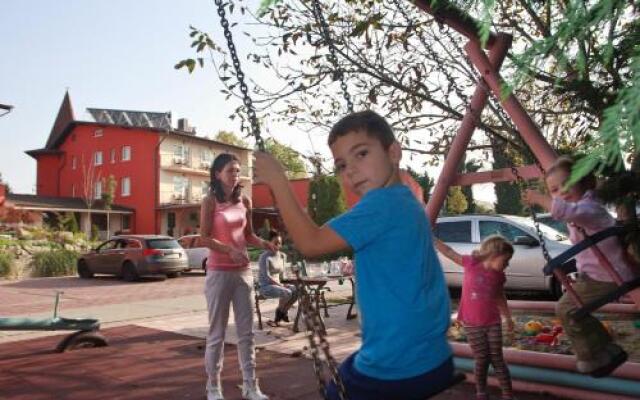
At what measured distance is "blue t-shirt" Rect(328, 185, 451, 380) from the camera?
1771 mm

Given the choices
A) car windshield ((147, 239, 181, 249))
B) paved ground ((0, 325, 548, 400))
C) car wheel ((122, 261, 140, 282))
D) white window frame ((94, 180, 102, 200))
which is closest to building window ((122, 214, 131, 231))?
white window frame ((94, 180, 102, 200))

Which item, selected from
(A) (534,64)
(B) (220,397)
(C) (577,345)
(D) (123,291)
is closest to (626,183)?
(C) (577,345)

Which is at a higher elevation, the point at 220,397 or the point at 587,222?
the point at 587,222

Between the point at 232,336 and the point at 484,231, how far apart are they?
6.65m

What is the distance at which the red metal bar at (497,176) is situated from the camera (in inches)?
183

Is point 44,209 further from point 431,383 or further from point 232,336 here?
point 431,383

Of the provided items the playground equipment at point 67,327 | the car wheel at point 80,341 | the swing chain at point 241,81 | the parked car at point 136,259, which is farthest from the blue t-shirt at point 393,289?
the parked car at point 136,259

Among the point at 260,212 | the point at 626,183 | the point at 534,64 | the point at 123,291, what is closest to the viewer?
the point at 534,64

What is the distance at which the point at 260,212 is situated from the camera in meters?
45.6

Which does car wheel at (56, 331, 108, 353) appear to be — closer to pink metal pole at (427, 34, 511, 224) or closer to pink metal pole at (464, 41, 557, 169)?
pink metal pole at (427, 34, 511, 224)

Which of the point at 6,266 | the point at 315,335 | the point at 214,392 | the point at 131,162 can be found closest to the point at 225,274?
the point at 214,392

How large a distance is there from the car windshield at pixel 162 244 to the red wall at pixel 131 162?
2416 centimetres

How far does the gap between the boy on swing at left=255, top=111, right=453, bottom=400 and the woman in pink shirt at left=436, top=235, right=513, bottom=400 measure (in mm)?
2541

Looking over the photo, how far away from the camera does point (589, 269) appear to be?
3551 mm
